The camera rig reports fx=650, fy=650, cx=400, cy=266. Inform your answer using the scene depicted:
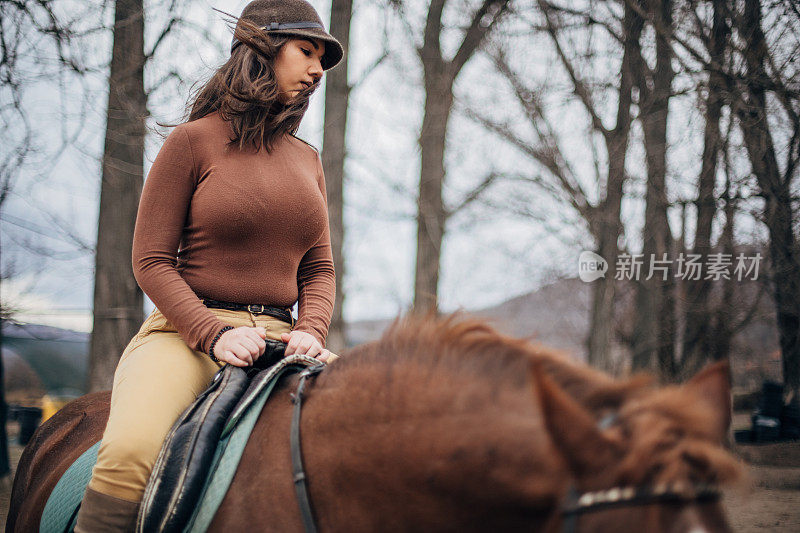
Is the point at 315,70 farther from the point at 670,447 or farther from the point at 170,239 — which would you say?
the point at 670,447

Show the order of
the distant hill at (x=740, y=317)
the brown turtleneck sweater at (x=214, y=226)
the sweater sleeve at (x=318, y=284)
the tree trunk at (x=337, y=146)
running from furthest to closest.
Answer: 1. the distant hill at (x=740, y=317)
2. the tree trunk at (x=337, y=146)
3. the sweater sleeve at (x=318, y=284)
4. the brown turtleneck sweater at (x=214, y=226)

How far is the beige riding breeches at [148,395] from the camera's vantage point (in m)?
1.83

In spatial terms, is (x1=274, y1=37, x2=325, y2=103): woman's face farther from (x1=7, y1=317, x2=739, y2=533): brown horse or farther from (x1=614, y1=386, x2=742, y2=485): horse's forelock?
(x1=614, y1=386, x2=742, y2=485): horse's forelock

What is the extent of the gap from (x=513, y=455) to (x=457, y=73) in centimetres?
1046

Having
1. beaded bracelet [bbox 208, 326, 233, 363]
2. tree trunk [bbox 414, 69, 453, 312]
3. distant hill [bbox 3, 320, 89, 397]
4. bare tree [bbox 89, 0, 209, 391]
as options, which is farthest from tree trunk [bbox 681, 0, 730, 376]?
distant hill [bbox 3, 320, 89, 397]

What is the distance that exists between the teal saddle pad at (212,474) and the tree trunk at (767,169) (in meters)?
6.18

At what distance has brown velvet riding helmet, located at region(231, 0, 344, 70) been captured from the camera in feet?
7.51

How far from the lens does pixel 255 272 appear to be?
222 cm

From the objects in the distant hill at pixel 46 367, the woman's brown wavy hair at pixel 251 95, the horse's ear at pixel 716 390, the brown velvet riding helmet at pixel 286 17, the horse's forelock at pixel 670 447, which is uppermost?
the brown velvet riding helmet at pixel 286 17

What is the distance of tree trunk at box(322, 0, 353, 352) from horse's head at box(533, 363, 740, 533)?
7.49m

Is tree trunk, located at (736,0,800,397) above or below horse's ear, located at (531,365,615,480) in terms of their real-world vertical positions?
above

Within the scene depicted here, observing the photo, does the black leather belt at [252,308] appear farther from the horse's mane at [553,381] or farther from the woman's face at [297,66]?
the woman's face at [297,66]

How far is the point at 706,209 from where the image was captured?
8109 mm

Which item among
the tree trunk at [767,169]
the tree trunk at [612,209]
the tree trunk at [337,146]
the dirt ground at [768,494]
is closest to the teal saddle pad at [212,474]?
the dirt ground at [768,494]
